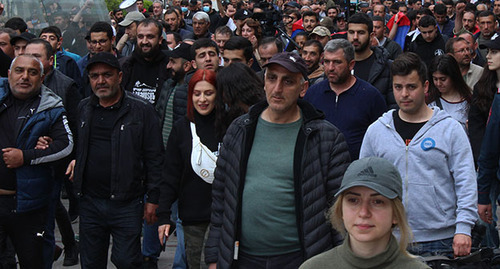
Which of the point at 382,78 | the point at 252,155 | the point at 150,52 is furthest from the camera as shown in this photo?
the point at 150,52

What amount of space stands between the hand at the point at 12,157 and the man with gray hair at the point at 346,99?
2.38m

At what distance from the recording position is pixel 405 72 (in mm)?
4527

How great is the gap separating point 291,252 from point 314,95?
241 centimetres

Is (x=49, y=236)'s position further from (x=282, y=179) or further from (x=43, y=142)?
(x=282, y=179)

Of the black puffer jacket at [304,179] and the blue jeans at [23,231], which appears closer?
the black puffer jacket at [304,179]

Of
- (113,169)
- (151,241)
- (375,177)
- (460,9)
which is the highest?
(460,9)

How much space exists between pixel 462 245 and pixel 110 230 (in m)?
2.71

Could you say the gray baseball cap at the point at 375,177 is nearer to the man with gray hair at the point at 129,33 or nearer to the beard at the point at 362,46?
the beard at the point at 362,46

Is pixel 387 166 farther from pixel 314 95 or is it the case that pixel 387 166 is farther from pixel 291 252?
pixel 314 95

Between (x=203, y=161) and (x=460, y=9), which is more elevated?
(x=460, y=9)

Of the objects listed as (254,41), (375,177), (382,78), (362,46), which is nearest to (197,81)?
(382,78)

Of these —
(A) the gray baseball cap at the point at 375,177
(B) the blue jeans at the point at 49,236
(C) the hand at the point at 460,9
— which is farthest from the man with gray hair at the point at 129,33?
(A) the gray baseball cap at the point at 375,177

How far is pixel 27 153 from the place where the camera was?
18.2 ft

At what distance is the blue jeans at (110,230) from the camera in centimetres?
544
